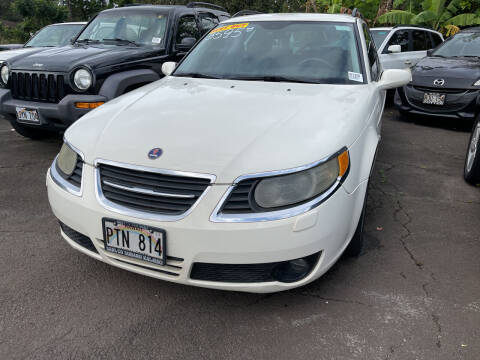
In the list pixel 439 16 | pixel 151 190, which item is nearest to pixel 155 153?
pixel 151 190

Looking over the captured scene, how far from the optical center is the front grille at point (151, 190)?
6.82ft

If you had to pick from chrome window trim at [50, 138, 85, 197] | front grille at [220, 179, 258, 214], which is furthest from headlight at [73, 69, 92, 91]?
front grille at [220, 179, 258, 214]

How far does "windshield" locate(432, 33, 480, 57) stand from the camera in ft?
24.0

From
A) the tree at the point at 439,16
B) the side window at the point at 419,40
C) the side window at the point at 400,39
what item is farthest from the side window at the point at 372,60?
the tree at the point at 439,16

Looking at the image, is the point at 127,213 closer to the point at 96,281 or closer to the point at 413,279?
the point at 96,281

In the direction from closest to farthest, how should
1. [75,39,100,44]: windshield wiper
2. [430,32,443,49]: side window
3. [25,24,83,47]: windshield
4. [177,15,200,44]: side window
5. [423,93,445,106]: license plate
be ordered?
[75,39,100,44]: windshield wiper, [177,15,200,44]: side window, [423,93,445,106]: license plate, [25,24,83,47]: windshield, [430,32,443,49]: side window

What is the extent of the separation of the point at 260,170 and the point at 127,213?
70 cm

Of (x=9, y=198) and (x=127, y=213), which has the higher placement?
(x=127, y=213)

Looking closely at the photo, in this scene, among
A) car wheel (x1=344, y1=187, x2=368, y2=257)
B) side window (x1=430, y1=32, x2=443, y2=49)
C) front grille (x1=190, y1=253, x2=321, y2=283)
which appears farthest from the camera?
side window (x1=430, y1=32, x2=443, y2=49)

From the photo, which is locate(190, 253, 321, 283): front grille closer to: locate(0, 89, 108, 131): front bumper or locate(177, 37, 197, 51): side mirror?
locate(0, 89, 108, 131): front bumper

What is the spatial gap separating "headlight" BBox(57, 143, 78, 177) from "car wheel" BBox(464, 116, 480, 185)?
3649 mm

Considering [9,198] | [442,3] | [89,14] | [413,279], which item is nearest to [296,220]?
[413,279]

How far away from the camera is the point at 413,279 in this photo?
8.82ft

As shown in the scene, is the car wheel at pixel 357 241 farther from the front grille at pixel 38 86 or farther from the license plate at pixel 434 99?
the license plate at pixel 434 99
